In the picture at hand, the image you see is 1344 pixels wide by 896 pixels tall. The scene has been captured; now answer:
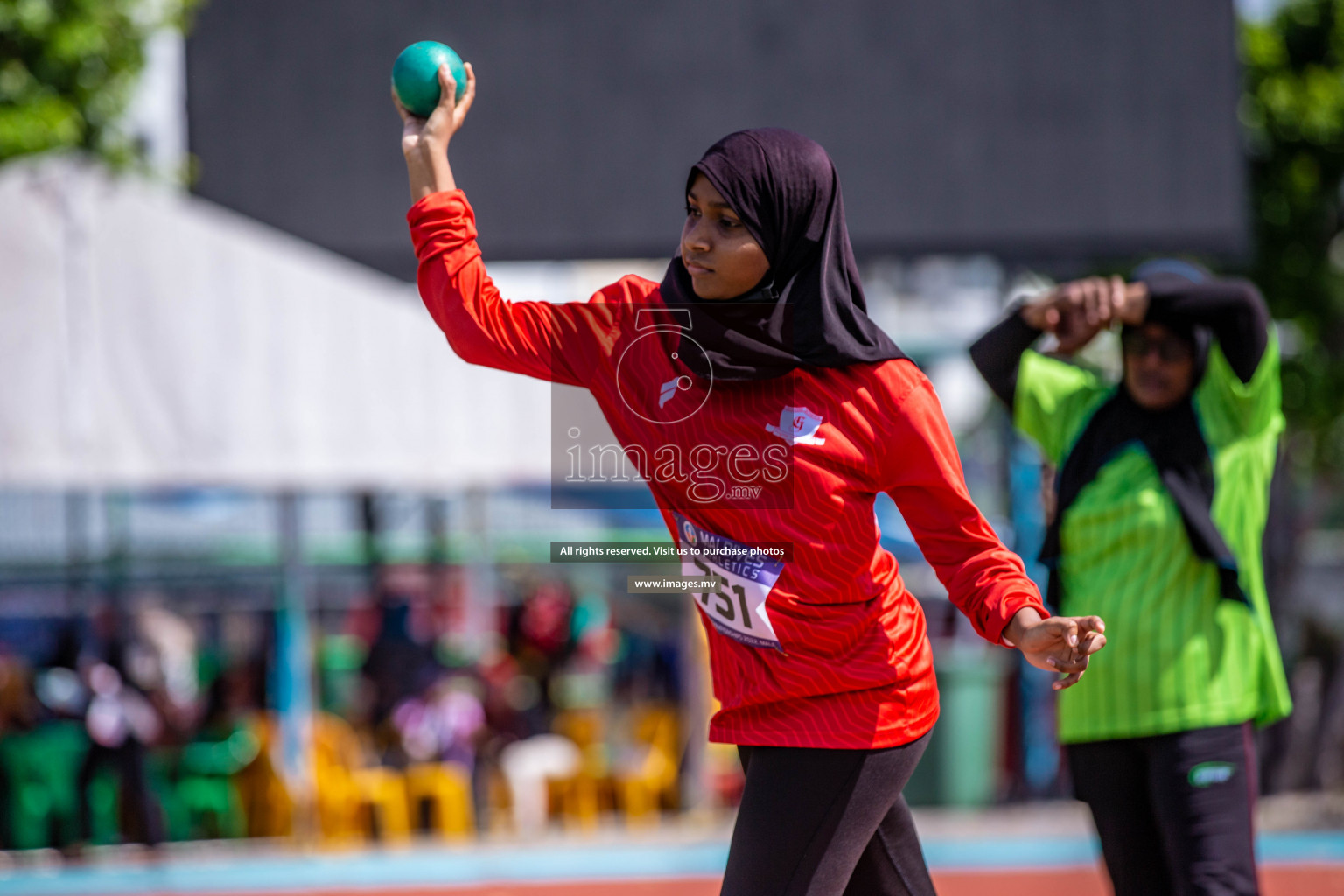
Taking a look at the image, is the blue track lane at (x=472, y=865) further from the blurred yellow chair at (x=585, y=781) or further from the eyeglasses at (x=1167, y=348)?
the eyeglasses at (x=1167, y=348)

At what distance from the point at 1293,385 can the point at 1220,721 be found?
5.64 metres

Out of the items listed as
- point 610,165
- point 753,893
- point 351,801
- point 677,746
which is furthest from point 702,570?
point 610,165

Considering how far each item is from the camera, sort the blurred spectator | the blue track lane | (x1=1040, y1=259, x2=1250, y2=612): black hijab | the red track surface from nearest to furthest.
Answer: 1. (x1=1040, y1=259, x2=1250, y2=612): black hijab
2. the red track surface
3. the blue track lane
4. the blurred spectator

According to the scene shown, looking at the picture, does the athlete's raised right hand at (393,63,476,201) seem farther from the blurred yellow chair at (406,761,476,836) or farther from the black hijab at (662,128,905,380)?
the blurred yellow chair at (406,761,476,836)

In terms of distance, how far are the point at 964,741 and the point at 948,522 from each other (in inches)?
218

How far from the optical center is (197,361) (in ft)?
18.3

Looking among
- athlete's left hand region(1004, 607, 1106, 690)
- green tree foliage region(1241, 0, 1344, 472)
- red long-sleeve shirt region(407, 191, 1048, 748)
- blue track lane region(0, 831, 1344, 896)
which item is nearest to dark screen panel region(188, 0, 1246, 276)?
green tree foliage region(1241, 0, 1344, 472)

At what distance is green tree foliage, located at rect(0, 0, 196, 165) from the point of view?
22.1 ft

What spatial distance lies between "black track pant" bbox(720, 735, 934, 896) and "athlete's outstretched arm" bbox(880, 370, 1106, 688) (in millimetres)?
279

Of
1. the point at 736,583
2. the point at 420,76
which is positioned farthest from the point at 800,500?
the point at 420,76

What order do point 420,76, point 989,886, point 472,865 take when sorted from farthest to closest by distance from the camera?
1. point 472,865
2. point 989,886
3. point 420,76

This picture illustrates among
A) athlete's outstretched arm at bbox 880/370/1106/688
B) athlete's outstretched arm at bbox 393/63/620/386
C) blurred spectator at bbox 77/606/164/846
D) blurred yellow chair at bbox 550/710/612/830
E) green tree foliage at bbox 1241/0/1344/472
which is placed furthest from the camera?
green tree foliage at bbox 1241/0/1344/472

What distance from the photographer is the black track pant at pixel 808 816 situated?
6.63 feet
